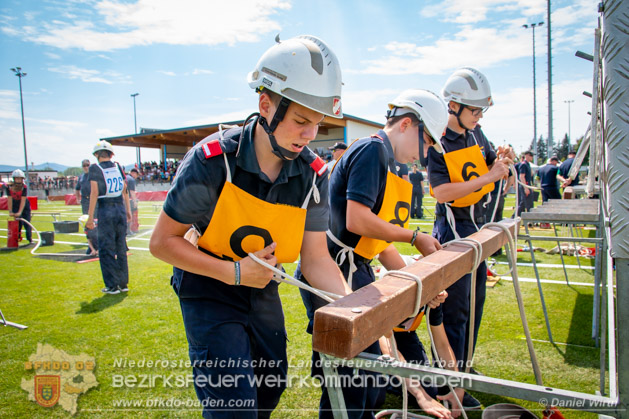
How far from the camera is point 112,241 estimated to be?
6582 mm

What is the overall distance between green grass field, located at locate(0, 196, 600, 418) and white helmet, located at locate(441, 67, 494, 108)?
2518 mm

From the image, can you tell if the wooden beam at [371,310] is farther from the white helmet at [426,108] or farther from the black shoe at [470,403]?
the black shoe at [470,403]

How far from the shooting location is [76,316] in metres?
5.66

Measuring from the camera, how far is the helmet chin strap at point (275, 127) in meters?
1.76

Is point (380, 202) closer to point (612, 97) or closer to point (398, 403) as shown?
point (612, 97)

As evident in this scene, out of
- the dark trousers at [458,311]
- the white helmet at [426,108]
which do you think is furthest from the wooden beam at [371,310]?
the dark trousers at [458,311]

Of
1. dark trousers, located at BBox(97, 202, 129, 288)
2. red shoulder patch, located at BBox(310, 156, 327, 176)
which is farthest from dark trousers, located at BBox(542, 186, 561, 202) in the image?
red shoulder patch, located at BBox(310, 156, 327, 176)

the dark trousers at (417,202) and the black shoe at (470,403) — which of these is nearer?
the black shoe at (470,403)

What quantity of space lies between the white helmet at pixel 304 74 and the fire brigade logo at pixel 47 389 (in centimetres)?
345

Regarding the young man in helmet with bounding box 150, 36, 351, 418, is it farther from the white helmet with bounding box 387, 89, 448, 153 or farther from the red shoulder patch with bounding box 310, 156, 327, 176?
the white helmet with bounding box 387, 89, 448, 153

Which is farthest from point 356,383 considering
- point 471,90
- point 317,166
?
point 471,90

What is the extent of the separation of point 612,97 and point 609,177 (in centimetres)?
25

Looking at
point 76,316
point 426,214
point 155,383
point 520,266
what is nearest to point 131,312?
point 76,316

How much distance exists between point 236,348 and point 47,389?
2960mm
